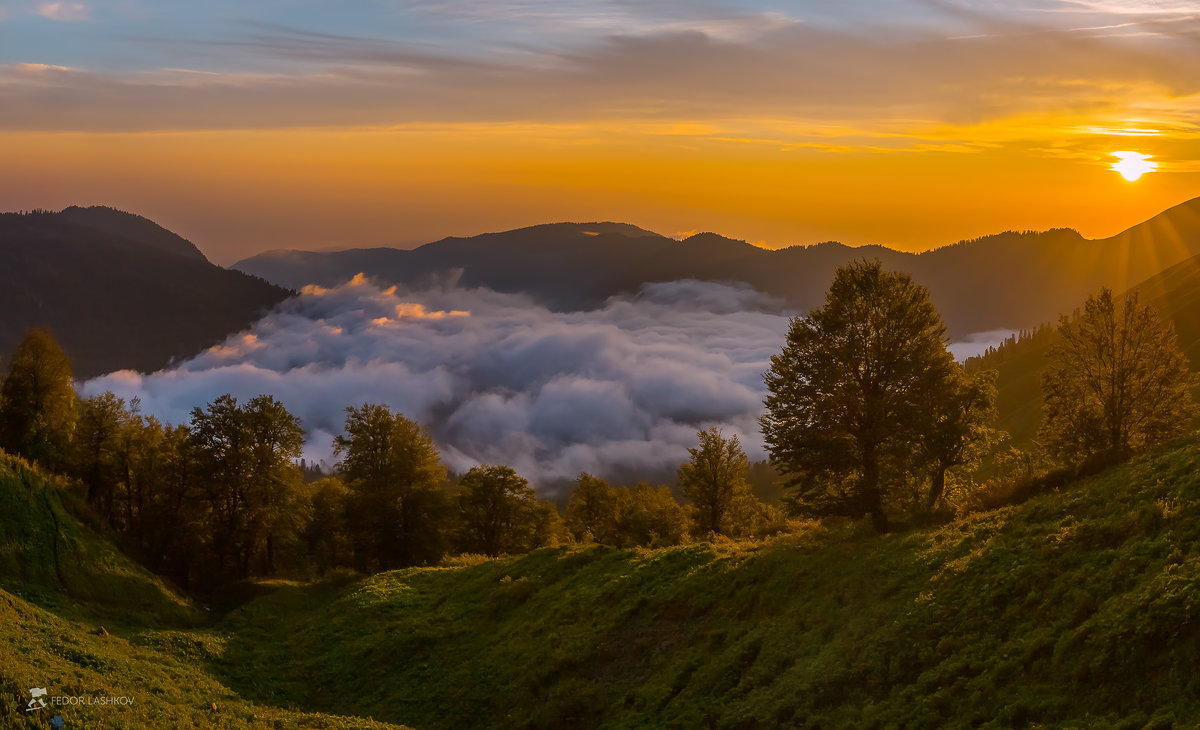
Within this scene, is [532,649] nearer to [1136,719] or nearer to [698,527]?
[1136,719]

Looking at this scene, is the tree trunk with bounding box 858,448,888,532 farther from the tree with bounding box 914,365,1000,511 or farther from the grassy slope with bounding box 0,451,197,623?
the grassy slope with bounding box 0,451,197,623

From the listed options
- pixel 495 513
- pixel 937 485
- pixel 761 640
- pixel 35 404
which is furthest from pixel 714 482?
pixel 35 404

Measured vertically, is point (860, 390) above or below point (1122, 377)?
below

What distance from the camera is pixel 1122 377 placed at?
141 ft

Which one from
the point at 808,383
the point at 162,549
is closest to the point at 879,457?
the point at 808,383

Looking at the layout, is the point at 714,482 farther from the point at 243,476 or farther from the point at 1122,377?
the point at 243,476

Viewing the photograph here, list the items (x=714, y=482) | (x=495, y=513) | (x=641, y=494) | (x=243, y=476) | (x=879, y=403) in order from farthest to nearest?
1. (x=641, y=494)
2. (x=495, y=513)
3. (x=714, y=482)
4. (x=243, y=476)
5. (x=879, y=403)

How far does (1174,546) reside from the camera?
21547 millimetres

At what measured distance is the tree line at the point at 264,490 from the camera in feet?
193

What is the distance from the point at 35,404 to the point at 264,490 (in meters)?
17.2

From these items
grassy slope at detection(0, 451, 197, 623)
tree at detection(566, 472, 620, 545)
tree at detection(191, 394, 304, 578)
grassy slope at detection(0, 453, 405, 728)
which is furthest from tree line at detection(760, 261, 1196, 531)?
tree at detection(566, 472, 620, 545)

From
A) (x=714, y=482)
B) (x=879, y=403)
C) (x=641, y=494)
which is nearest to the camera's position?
(x=879, y=403)

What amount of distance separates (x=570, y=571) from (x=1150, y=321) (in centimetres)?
3472

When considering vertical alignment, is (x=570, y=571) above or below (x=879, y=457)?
below
